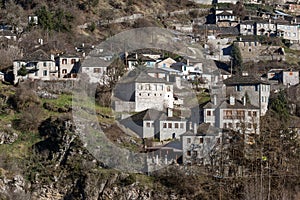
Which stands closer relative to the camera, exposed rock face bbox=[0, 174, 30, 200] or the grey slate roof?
exposed rock face bbox=[0, 174, 30, 200]

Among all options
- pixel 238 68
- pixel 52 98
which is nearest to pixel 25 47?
pixel 52 98

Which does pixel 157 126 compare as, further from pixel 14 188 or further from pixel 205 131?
pixel 14 188

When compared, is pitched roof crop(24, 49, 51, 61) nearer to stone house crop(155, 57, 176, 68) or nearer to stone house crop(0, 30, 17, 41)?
Answer: stone house crop(0, 30, 17, 41)

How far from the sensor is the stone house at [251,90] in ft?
169

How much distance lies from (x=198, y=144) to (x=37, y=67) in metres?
11.7

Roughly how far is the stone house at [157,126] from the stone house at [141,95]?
204 centimetres

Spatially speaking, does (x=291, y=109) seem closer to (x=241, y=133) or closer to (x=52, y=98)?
(x=241, y=133)

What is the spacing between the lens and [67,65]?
53.3m

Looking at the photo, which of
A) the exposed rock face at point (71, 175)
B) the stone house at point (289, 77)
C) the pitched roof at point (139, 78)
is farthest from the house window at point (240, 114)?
the stone house at point (289, 77)

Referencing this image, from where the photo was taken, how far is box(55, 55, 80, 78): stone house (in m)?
52.9

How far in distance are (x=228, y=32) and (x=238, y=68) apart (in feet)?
34.6

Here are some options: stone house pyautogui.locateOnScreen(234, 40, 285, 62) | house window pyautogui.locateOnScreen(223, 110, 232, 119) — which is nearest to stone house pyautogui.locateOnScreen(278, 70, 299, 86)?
stone house pyautogui.locateOnScreen(234, 40, 285, 62)

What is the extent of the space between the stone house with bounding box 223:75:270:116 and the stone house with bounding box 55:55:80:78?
8.27 m

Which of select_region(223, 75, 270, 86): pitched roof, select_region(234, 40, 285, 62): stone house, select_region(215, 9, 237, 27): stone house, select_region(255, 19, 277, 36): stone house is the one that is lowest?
select_region(234, 40, 285, 62): stone house
